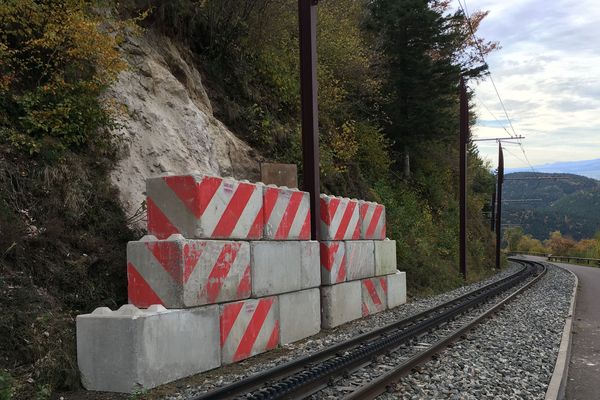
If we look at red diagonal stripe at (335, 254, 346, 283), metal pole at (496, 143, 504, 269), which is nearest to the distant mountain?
metal pole at (496, 143, 504, 269)

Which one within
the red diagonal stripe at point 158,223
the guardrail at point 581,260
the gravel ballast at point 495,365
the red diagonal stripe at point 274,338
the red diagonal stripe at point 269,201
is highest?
the red diagonal stripe at point 269,201

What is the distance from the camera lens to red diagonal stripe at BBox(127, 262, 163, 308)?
647 cm

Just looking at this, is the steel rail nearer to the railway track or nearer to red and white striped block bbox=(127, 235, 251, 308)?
the railway track

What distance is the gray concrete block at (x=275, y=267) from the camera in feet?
25.7

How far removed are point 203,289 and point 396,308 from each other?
26.3 feet

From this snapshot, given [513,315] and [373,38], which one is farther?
[373,38]

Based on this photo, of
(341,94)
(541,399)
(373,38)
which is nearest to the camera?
(541,399)

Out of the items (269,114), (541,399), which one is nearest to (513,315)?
(541,399)

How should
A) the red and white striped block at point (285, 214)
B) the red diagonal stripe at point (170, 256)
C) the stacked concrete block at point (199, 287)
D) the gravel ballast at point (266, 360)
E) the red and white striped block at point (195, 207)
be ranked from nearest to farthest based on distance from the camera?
1. the stacked concrete block at point (199, 287)
2. the gravel ballast at point (266, 360)
3. the red diagonal stripe at point (170, 256)
4. the red and white striped block at point (195, 207)
5. the red and white striped block at point (285, 214)

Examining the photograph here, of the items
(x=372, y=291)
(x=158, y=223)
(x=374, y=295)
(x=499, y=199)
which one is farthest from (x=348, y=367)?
(x=499, y=199)

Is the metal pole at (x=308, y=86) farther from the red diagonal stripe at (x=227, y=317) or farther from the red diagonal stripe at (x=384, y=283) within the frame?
the red diagonal stripe at (x=227, y=317)

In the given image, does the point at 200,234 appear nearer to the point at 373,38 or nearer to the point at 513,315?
the point at 513,315

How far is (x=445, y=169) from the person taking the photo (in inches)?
1436

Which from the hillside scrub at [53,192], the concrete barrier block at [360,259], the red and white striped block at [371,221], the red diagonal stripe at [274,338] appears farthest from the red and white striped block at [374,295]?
the hillside scrub at [53,192]
